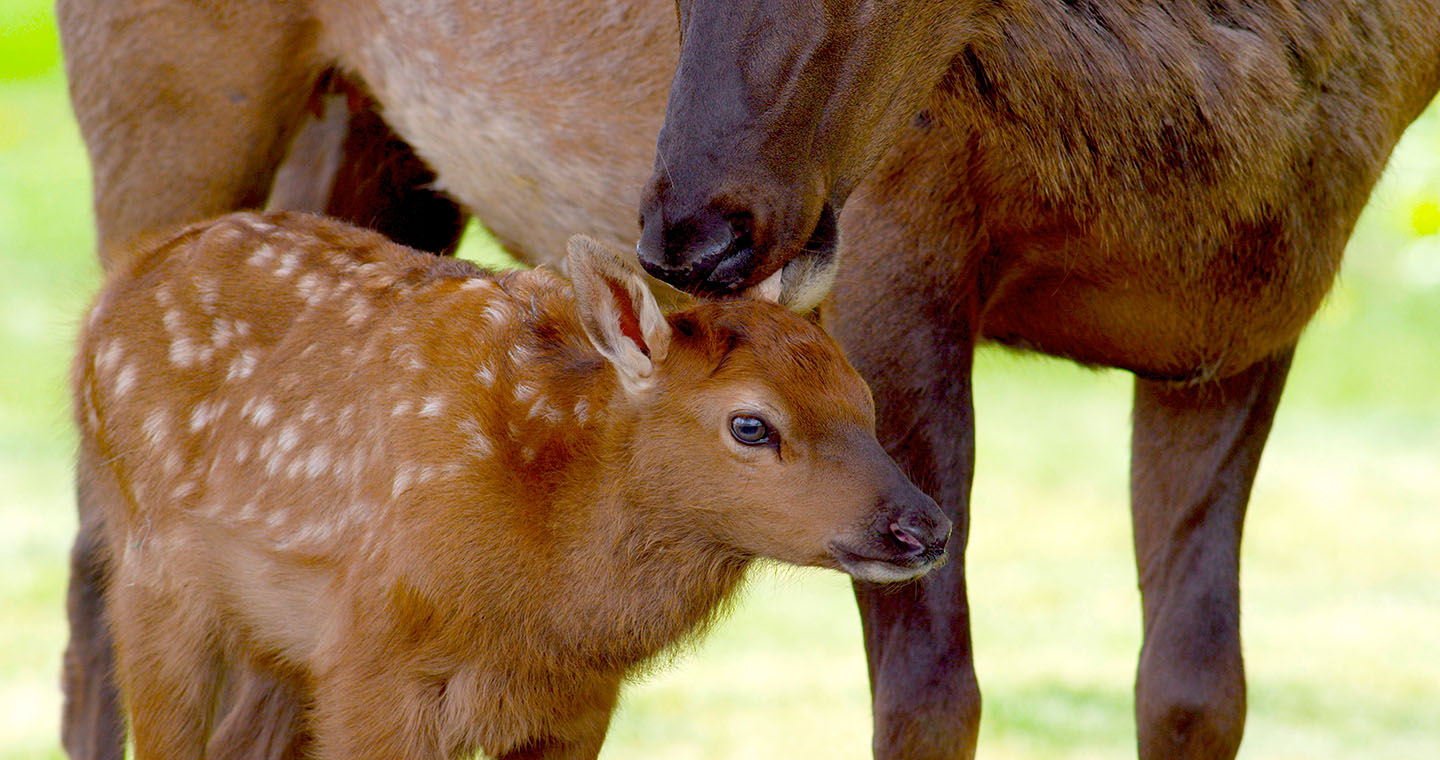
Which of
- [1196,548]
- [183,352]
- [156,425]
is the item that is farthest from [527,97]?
[1196,548]

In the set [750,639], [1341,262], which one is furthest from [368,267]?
[750,639]

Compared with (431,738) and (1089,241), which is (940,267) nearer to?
(1089,241)

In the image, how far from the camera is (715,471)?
9.58ft

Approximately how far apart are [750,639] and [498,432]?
4538mm

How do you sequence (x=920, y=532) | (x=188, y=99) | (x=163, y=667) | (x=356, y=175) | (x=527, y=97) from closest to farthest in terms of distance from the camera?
(x=920, y=532) → (x=163, y=667) → (x=527, y=97) → (x=188, y=99) → (x=356, y=175)

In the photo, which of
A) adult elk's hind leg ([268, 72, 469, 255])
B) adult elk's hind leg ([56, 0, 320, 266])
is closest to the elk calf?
adult elk's hind leg ([56, 0, 320, 266])

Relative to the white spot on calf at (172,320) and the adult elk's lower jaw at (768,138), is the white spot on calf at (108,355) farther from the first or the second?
the adult elk's lower jaw at (768,138)

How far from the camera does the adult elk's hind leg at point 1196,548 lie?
4.09 meters

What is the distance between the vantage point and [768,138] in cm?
294

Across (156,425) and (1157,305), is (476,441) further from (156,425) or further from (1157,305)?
(1157,305)

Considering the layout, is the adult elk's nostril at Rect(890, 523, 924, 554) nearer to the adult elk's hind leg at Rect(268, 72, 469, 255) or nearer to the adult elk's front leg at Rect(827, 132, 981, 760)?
the adult elk's front leg at Rect(827, 132, 981, 760)

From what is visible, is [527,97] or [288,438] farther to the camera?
[527,97]

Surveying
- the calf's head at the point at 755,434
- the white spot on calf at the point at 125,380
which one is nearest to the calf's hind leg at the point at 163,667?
the white spot on calf at the point at 125,380

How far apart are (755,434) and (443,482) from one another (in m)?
0.56
